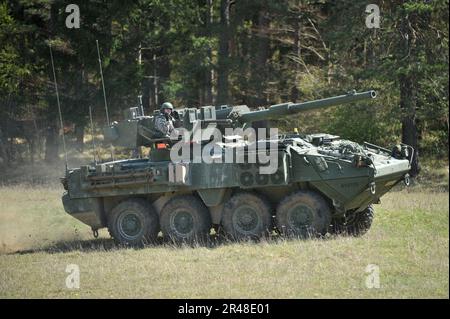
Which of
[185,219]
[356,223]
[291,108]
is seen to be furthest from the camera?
[291,108]

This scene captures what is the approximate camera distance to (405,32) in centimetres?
2547

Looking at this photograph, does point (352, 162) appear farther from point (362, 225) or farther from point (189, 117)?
point (189, 117)

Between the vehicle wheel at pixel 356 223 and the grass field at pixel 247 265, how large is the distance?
0.32 metres

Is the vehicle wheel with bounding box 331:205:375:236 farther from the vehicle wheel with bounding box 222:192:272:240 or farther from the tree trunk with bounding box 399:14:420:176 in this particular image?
the tree trunk with bounding box 399:14:420:176

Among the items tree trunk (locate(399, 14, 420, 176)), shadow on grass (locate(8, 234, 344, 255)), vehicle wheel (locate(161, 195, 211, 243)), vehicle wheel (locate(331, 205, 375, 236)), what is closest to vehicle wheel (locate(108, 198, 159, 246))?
shadow on grass (locate(8, 234, 344, 255))

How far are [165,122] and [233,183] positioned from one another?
2.06 meters

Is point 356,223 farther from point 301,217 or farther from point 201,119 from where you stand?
point 201,119

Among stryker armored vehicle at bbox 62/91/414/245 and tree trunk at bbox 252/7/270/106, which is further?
tree trunk at bbox 252/7/270/106

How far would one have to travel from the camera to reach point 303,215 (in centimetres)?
1558

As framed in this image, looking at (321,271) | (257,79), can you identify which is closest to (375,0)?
(257,79)

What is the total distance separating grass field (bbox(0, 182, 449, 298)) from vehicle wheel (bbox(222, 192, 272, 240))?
1.50ft

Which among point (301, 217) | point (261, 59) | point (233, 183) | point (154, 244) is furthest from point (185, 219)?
point (261, 59)

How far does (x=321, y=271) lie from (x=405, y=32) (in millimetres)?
14518

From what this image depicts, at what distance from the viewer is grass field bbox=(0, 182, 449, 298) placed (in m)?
11.6
